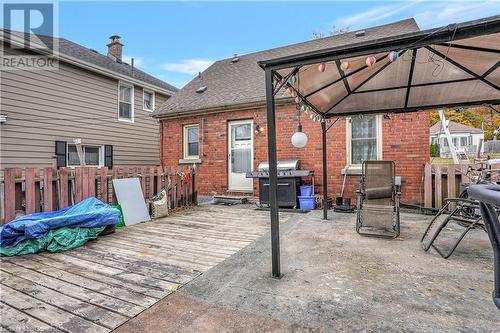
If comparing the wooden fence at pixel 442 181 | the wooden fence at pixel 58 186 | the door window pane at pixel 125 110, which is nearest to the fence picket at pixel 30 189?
the wooden fence at pixel 58 186

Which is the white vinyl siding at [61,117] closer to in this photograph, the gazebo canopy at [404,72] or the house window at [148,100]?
the house window at [148,100]

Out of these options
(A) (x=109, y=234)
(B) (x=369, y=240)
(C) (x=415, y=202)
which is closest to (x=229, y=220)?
(A) (x=109, y=234)

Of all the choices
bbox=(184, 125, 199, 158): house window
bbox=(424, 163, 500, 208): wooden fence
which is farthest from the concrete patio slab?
bbox=(184, 125, 199, 158): house window

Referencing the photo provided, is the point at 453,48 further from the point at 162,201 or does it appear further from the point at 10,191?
the point at 10,191

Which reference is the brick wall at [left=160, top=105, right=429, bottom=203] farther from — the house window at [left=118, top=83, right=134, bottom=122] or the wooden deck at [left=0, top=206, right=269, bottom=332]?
the wooden deck at [left=0, top=206, right=269, bottom=332]

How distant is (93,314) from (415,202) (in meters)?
6.79

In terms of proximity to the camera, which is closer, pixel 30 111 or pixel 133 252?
pixel 133 252

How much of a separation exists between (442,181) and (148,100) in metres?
11.1

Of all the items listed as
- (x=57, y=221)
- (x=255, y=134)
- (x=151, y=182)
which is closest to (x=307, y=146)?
(x=255, y=134)

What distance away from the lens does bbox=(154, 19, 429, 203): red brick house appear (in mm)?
6629

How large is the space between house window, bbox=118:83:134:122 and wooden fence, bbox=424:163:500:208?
1041cm

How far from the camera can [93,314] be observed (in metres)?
2.13

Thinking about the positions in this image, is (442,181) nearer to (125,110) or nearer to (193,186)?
(193,186)

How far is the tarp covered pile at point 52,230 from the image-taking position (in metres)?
3.58
